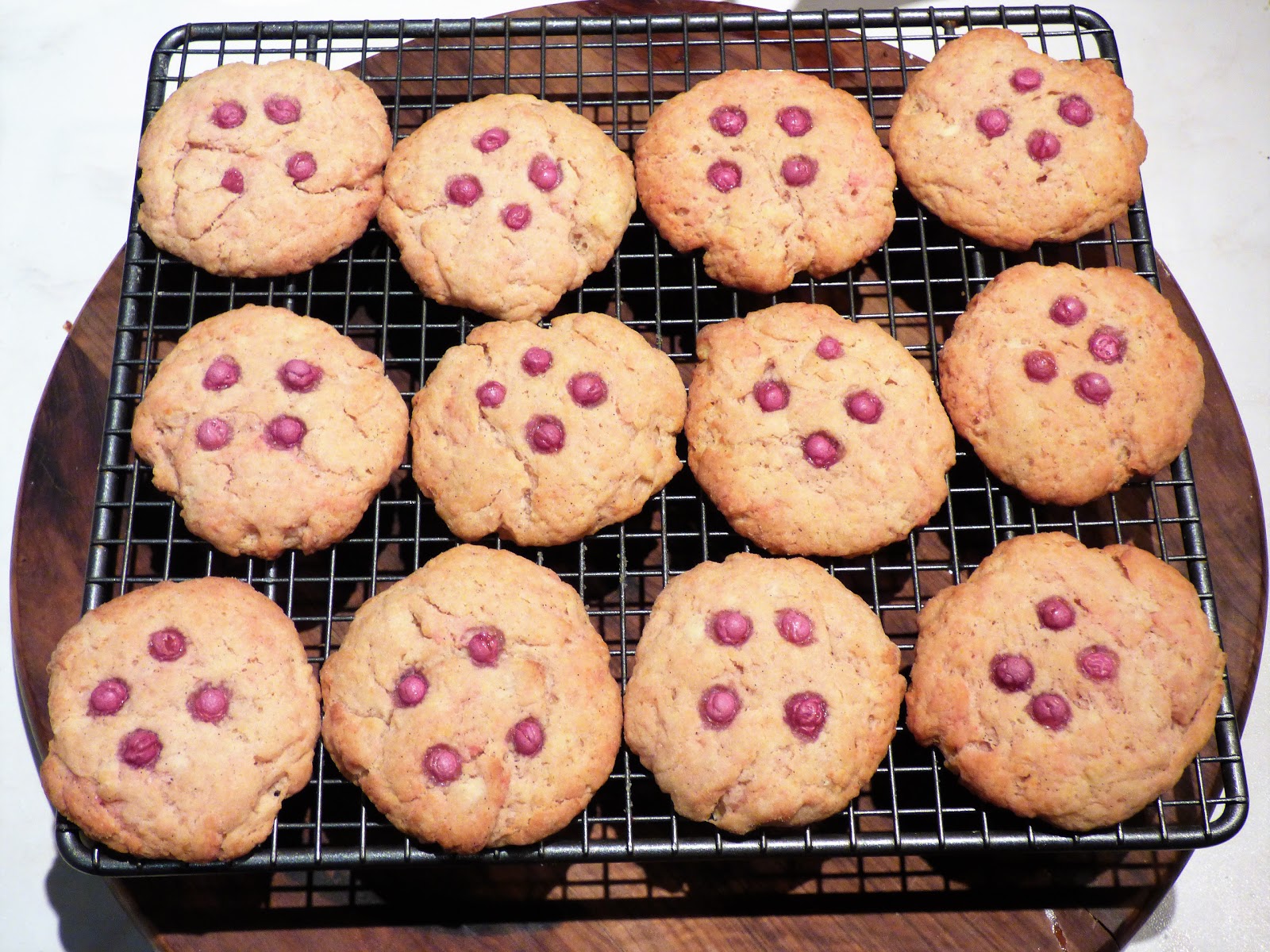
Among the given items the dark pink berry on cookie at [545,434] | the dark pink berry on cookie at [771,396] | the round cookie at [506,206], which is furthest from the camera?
the round cookie at [506,206]

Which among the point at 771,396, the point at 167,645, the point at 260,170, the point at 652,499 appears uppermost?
the point at 260,170

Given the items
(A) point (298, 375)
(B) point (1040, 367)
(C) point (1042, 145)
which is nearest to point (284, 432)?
(A) point (298, 375)

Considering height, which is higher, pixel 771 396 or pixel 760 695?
pixel 771 396

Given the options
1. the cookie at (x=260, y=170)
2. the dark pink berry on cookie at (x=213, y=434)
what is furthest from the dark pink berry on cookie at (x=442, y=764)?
the cookie at (x=260, y=170)

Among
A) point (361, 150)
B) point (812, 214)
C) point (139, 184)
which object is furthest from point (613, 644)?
point (139, 184)

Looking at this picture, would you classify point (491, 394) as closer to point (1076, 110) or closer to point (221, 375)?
point (221, 375)

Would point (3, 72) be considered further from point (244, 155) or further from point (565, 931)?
point (565, 931)

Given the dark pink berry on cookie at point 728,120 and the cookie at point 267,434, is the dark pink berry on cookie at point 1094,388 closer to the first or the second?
the dark pink berry on cookie at point 728,120
